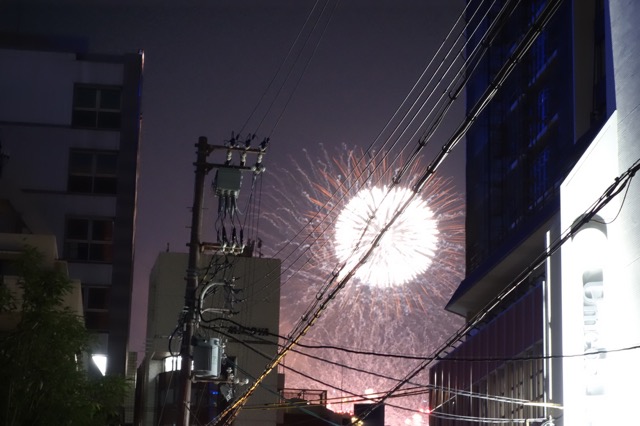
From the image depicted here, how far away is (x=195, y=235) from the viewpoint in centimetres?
3155

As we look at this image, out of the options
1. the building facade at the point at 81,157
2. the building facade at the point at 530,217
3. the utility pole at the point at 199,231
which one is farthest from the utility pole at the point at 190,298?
the building facade at the point at 81,157

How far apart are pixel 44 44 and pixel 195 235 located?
42964 millimetres

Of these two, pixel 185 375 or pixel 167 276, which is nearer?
pixel 185 375

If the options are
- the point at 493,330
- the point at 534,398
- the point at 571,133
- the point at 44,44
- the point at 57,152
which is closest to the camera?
the point at 534,398

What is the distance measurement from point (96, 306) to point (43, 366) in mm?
40681

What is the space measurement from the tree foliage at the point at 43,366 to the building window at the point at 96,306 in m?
38.7

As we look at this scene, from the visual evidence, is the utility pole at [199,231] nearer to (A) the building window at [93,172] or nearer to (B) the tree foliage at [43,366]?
(B) the tree foliage at [43,366]

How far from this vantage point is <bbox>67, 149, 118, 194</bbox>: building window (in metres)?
66.4

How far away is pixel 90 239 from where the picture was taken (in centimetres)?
6600

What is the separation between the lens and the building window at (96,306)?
6362 cm

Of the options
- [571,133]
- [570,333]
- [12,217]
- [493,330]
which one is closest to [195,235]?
[570,333]

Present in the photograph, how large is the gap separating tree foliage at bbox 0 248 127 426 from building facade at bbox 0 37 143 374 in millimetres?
39607

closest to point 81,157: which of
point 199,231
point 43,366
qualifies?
point 199,231

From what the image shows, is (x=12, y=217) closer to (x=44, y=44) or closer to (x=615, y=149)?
(x=44, y=44)
